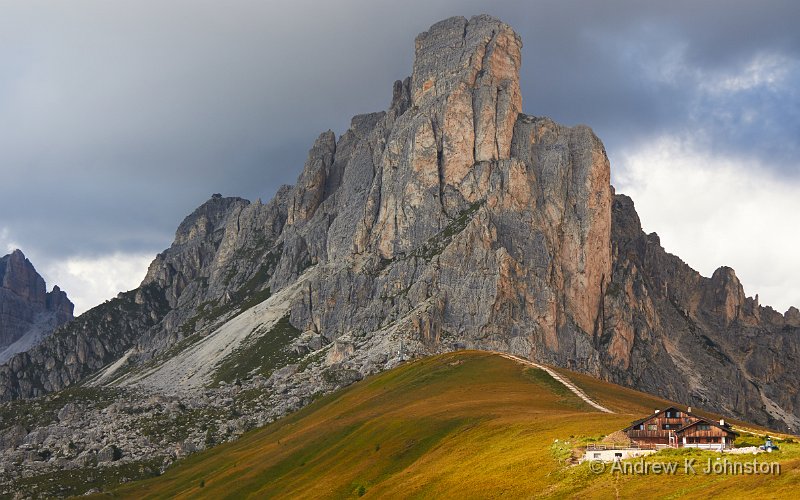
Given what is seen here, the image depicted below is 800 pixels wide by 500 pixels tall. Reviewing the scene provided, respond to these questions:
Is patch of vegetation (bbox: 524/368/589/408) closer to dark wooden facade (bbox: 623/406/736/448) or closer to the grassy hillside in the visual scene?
the grassy hillside

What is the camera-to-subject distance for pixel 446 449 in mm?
104688

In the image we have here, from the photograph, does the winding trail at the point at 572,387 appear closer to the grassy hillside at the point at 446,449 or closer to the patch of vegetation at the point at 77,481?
the grassy hillside at the point at 446,449

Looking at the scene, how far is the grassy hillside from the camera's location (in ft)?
227

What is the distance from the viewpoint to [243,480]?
460 feet

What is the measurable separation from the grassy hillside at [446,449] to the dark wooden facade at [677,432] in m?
4.24

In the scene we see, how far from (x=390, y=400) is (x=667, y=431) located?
8026 centimetres

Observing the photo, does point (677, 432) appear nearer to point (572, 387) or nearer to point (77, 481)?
point (572, 387)

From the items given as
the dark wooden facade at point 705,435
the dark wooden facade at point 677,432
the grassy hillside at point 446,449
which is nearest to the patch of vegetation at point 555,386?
the grassy hillside at point 446,449

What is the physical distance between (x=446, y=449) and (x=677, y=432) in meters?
29.4

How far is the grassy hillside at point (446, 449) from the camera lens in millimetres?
69250

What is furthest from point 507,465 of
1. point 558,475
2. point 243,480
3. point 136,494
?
point 136,494

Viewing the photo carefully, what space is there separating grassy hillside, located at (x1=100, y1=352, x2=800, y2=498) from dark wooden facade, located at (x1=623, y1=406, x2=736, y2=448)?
424cm

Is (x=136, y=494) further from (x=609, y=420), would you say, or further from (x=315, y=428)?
(x=609, y=420)

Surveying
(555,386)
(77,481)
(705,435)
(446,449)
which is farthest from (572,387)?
(77,481)
